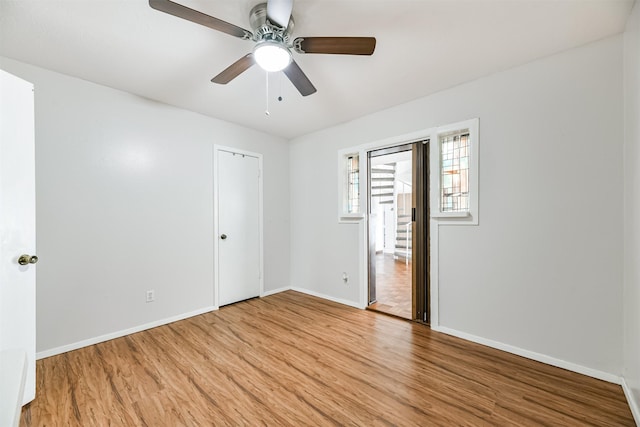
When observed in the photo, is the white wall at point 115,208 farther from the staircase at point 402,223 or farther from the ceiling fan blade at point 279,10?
the staircase at point 402,223

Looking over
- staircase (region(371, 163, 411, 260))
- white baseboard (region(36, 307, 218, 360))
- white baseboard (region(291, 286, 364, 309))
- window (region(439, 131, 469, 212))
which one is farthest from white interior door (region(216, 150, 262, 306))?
staircase (region(371, 163, 411, 260))

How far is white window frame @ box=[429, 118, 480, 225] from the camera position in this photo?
8.26ft

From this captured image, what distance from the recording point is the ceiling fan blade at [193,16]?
1.31 metres

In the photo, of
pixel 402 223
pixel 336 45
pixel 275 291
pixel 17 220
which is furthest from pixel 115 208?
pixel 402 223

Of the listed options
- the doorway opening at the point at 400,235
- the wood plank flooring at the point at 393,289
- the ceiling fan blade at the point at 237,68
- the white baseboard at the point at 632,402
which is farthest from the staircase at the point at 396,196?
the ceiling fan blade at the point at 237,68

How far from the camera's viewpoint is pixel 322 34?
1.90 meters

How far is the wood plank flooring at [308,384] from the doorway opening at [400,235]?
0.56 meters

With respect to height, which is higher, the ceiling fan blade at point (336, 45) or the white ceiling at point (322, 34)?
the white ceiling at point (322, 34)

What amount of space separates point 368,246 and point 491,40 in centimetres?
240

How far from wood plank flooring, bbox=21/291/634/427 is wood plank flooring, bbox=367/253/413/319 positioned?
21.5 inches

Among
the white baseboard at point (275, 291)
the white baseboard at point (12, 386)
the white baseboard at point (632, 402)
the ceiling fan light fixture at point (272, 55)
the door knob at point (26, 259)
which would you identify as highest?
the ceiling fan light fixture at point (272, 55)

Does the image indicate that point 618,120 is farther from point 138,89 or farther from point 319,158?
point 138,89

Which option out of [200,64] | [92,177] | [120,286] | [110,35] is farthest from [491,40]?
[120,286]

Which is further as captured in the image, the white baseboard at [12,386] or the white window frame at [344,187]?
the white window frame at [344,187]
